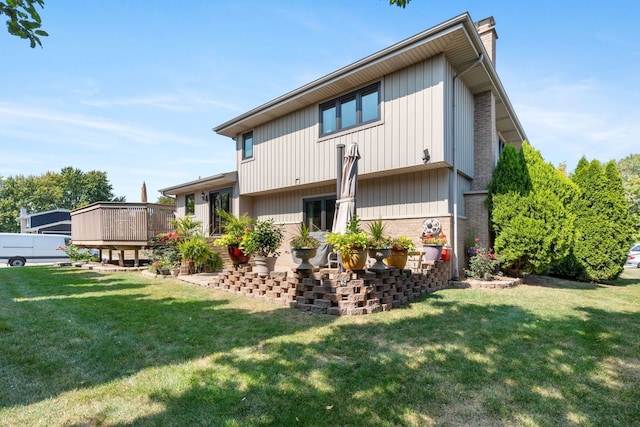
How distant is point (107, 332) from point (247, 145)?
10.3 metres

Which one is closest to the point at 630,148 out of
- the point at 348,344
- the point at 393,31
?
the point at 393,31

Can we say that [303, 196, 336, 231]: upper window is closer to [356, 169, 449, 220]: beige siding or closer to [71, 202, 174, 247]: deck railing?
[356, 169, 449, 220]: beige siding

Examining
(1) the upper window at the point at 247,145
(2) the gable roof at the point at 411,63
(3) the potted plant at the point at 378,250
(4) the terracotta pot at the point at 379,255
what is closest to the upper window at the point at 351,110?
(2) the gable roof at the point at 411,63

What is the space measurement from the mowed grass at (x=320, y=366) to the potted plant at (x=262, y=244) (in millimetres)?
1374

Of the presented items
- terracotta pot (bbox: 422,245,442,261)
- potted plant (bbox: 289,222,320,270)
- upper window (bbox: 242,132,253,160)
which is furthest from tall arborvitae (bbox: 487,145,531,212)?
upper window (bbox: 242,132,253,160)

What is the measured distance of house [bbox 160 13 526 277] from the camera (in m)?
8.05

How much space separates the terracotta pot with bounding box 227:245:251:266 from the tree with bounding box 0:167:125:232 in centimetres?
4983

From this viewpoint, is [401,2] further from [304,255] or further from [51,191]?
[51,191]

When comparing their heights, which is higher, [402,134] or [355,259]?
[402,134]

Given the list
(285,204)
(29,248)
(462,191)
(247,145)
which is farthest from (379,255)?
(29,248)

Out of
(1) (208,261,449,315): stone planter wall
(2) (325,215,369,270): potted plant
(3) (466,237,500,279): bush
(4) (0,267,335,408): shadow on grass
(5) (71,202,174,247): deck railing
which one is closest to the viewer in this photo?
(4) (0,267,335,408): shadow on grass

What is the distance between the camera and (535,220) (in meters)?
8.12

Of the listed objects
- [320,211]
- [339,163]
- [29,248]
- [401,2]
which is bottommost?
[29,248]

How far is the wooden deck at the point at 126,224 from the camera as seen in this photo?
481 inches
